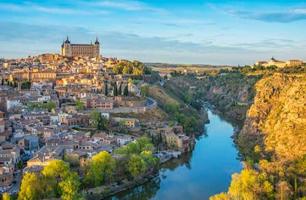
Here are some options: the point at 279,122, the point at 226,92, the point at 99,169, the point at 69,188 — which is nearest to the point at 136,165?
the point at 99,169

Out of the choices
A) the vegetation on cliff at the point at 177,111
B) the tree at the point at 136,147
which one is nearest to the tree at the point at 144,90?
the vegetation on cliff at the point at 177,111

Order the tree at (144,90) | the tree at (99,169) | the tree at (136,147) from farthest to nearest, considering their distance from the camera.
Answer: the tree at (144,90)
the tree at (136,147)
the tree at (99,169)

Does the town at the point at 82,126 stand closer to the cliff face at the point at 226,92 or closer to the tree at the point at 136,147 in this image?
the tree at the point at 136,147

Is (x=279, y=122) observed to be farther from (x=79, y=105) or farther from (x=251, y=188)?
(x=79, y=105)

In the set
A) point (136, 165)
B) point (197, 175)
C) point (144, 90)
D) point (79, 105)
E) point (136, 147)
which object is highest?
point (144, 90)

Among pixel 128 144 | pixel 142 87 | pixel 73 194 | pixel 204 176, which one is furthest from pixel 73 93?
pixel 73 194
